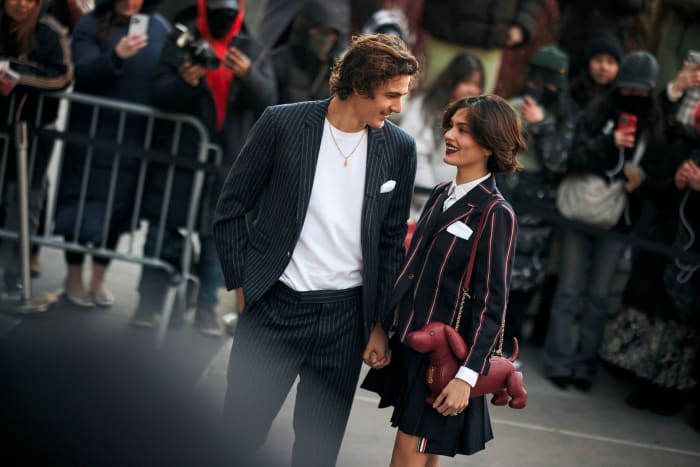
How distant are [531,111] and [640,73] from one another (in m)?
0.65

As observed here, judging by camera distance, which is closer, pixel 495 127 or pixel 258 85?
pixel 495 127

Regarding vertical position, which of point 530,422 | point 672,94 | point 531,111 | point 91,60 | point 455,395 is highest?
point 672,94

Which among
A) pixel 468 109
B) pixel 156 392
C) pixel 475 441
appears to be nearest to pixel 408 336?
pixel 475 441

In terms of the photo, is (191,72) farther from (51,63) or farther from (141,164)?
(51,63)

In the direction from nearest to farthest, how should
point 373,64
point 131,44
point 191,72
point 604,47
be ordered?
point 373,64 → point 191,72 → point 131,44 → point 604,47

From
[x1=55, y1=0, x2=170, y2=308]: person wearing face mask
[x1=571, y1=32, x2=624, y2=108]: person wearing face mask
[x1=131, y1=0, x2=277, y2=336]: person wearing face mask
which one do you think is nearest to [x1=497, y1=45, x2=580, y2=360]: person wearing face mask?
[x1=571, y1=32, x2=624, y2=108]: person wearing face mask

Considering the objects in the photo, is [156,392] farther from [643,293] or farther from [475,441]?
[643,293]

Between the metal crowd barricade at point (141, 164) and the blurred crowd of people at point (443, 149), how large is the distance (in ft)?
0.15

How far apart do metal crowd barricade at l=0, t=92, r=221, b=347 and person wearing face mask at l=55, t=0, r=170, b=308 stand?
0.09 ft

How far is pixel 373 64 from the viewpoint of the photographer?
→ 2.89 m

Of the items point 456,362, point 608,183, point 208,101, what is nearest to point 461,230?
point 456,362

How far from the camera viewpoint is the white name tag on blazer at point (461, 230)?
117 inches

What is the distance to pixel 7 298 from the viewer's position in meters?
5.44

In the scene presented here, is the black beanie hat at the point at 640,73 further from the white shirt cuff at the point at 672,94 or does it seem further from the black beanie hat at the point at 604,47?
the black beanie hat at the point at 604,47
